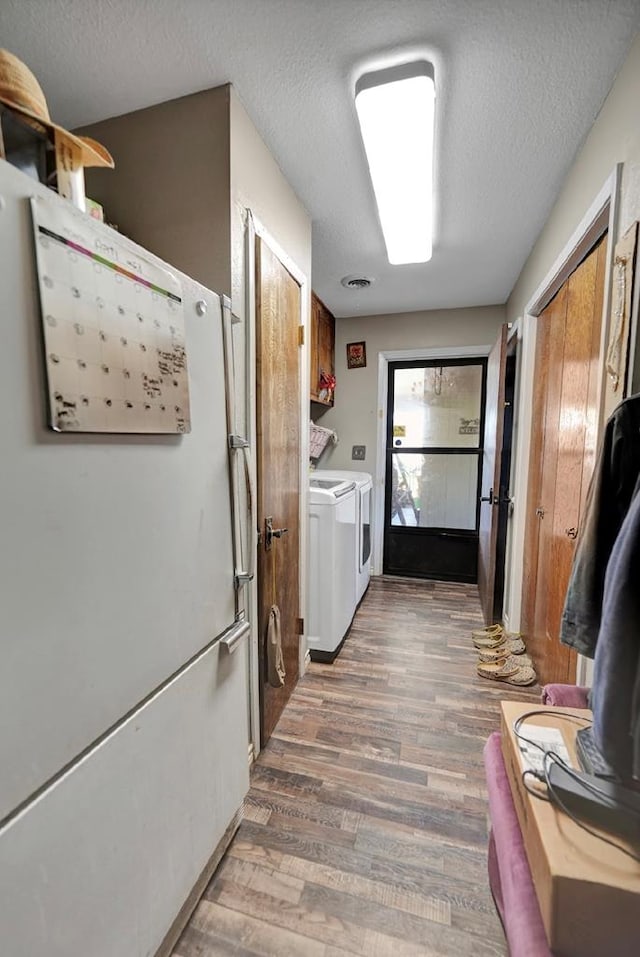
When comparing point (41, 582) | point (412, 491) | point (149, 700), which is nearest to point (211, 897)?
point (149, 700)

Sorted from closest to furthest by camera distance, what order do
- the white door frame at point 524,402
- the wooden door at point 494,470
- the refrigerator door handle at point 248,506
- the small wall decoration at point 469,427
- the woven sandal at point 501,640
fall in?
1. the refrigerator door handle at point 248,506
2. the white door frame at point 524,402
3. the woven sandal at point 501,640
4. the wooden door at point 494,470
5. the small wall decoration at point 469,427

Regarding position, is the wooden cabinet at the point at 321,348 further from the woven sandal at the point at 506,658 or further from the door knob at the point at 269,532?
the woven sandal at the point at 506,658

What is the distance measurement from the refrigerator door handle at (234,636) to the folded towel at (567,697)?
0.96 m

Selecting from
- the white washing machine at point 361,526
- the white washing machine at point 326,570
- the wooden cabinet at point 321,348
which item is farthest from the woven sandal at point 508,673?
the wooden cabinet at point 321,348

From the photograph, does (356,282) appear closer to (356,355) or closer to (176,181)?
(356,355)

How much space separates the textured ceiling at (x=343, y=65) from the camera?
41.8 inches

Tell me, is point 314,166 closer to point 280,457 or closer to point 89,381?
point 280,457

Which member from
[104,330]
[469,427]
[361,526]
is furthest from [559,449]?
[104,330]

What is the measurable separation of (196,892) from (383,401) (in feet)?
11.1

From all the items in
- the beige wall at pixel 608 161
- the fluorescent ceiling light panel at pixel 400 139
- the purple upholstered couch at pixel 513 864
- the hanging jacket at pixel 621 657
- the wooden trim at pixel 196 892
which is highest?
the fluorescent ceiling light panel at pixel 400 139

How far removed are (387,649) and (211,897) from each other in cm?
158

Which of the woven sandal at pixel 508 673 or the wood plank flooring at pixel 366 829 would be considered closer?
the wood plank flooring at pixel 366 829

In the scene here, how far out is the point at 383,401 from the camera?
3752 millimetres

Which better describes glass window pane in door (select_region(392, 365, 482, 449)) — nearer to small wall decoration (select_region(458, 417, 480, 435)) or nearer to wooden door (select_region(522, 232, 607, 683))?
small wall decoration (select_region(458, 417, 480, 435))
